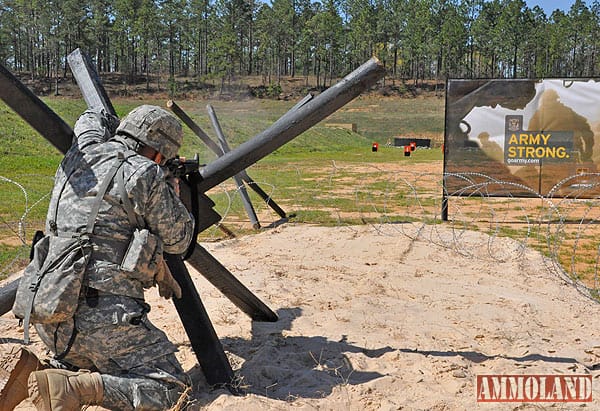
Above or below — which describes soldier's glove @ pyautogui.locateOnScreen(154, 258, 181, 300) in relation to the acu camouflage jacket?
below

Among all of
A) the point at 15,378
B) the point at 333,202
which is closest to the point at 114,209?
the point at 15,378

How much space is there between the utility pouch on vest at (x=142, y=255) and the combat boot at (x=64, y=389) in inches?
23.0

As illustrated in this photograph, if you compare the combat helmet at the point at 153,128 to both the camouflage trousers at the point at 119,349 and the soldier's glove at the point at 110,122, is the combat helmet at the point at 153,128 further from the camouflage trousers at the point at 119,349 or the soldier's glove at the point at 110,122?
the camouflage trousers at the point at 119,349

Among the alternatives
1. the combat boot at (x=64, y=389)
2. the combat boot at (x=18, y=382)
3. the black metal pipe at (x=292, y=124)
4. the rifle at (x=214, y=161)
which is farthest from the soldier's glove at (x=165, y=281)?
the black metal pipe at (x=292, y=124)

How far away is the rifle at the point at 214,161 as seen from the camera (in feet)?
14.2

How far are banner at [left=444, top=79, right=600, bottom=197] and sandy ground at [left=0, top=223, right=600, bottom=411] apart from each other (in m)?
3.77

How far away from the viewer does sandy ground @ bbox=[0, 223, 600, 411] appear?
4.47 metres

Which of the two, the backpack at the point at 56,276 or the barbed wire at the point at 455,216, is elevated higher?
the backpack at the point at 56,276

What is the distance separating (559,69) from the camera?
3674 inches

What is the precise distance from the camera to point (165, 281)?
13.2ft

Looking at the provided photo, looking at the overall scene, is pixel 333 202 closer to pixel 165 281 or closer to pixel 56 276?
pixel 165 281

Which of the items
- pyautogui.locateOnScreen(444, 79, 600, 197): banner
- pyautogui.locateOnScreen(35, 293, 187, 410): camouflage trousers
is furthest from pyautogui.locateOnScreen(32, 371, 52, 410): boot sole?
pyautogui.locateOnScreen(444, 79, 600, 197): banner

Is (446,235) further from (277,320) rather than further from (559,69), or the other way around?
(559,69)

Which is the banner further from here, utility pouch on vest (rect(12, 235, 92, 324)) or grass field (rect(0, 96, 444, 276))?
utility pouch on vest (rect(12, 235, 92, 324))
